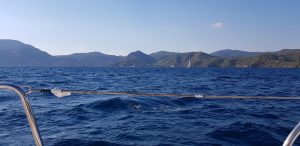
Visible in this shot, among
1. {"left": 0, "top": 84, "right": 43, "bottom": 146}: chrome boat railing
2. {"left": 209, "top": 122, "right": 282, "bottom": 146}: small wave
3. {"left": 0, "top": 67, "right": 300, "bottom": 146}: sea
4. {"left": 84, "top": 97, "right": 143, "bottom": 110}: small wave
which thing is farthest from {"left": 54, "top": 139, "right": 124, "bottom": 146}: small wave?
{"left": 84, "top": 97, "right": 143, "bottom": 110}: small wave

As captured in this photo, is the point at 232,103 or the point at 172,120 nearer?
the point at 172,120

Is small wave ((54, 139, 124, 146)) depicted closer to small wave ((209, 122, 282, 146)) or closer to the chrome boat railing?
small wave ((209, 122, 282, 146))

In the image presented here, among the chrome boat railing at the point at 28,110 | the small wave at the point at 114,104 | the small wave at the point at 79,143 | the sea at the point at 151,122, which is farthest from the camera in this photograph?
the small wave at the point at 114,104

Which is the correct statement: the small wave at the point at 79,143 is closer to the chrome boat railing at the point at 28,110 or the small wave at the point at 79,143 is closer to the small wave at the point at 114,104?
the chrome boat railing at the point at 28,110

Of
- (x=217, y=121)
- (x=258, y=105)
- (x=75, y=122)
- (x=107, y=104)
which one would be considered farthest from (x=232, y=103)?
(x=75, y=122)

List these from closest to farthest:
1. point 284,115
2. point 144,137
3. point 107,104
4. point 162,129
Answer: point 144,137
point 162,129
point 284,115
point 107,104

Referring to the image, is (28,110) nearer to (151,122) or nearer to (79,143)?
(79,143)

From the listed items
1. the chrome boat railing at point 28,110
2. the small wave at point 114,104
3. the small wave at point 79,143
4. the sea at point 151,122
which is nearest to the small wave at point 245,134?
the sea at point 151,122

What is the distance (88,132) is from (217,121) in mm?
5255

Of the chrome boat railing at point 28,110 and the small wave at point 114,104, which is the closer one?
the chrome boat railing at point 28,110

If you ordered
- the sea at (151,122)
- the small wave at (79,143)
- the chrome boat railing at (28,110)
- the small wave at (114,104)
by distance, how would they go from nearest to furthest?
the chrome boat railing at (28,110) < the small wave at (79,143) < the sea at (151,122) < the small wave at (114,104)

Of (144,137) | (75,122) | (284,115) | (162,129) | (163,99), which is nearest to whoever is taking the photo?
(144,137)

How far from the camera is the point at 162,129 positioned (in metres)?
11.9

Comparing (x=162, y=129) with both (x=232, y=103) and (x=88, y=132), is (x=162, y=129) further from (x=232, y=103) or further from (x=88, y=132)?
(x=232, y=103)
